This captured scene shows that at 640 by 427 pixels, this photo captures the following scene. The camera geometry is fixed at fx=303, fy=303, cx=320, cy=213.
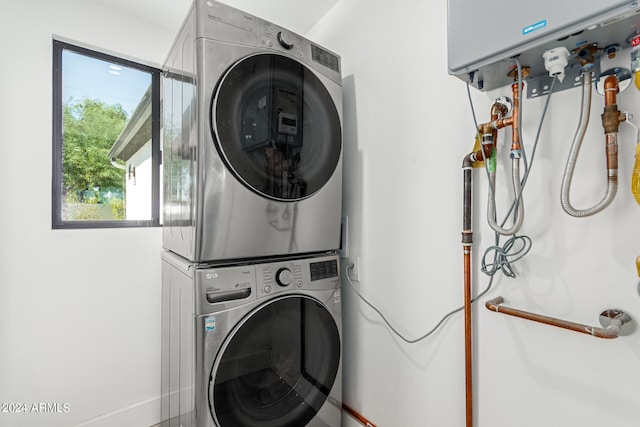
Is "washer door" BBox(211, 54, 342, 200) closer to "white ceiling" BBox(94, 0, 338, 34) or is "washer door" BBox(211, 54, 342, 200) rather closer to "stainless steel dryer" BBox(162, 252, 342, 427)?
"stainless steel dryer" BBox(162, 252, 342, 427)


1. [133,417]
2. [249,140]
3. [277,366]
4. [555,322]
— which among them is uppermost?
[249,140]

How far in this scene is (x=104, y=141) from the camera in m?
1.90

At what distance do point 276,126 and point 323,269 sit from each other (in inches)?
28.1

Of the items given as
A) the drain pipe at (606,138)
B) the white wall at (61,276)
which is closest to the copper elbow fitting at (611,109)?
the drain pipe at (606,138)

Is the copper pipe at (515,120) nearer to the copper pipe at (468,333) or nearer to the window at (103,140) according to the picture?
the copper pipe at (468,333)

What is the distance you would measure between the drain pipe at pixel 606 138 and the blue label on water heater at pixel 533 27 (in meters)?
0.23

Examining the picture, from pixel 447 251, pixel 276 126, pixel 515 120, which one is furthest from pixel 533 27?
pixel 276 126

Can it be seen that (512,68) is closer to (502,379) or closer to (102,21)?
(502,379)

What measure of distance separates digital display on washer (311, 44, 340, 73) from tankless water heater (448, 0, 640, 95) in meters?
0.73

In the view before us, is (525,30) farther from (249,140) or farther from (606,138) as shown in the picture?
(249,140)

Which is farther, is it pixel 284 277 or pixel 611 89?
pixel 284 277

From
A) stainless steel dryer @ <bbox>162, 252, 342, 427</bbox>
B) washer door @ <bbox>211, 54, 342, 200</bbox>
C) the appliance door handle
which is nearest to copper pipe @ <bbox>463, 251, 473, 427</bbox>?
stainless steel dryer @ <bbox>162, 252, 342, 427</bbox>

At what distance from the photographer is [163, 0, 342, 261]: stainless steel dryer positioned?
3.88ft

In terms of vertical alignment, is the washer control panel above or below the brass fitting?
below
